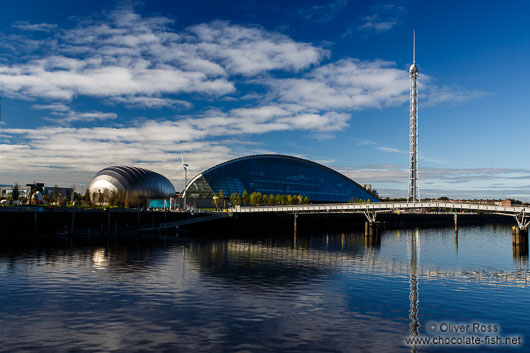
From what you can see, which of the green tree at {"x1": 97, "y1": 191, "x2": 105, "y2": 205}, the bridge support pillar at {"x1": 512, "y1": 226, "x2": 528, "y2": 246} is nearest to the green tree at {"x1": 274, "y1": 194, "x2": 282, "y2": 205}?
the green tree at {"x1": 97, "y1": 191, "x2": 105, "y2": 205}

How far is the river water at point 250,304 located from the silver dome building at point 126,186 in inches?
3842

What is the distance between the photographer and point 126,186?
154 metres

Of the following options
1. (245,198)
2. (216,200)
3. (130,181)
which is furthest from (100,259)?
(245,198)

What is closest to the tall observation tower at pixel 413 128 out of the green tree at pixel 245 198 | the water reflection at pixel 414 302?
the green tree at pixel 245 198

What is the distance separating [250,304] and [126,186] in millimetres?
133855

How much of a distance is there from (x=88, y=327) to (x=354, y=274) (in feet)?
94.9

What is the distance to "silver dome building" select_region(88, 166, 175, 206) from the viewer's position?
150375 mm

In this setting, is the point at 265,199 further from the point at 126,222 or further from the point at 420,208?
the point at 420,208

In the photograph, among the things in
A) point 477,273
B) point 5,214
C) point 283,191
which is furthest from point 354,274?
point 283,191

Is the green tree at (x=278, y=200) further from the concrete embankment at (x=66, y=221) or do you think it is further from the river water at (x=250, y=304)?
the river water at (x=250, y=304)

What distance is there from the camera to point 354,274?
45.2 metres

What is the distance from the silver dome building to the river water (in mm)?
97586

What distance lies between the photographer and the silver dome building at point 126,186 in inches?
5920

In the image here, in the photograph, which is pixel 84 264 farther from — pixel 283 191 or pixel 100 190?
pixel 283 191
